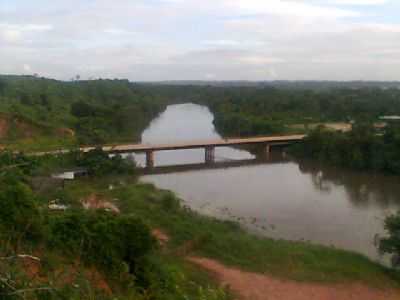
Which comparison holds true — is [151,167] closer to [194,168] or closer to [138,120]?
[194,168]

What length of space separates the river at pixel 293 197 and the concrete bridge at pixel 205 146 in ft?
2.93

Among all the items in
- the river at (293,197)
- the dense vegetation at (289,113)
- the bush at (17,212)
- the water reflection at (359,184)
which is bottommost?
the water reflection at (359,184)

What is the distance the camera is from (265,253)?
12625 millimetres

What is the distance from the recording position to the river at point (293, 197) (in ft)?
51.4

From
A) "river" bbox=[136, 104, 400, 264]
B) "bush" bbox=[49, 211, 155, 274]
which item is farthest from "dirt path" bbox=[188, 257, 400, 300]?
"river" bbox=[136, 104, 400, 264]

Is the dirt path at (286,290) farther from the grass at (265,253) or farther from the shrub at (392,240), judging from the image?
the shrub at (392,240)

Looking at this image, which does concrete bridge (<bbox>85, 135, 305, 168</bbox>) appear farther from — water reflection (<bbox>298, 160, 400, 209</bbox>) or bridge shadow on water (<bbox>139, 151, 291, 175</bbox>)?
water reflection (<bbox>298, 160, 400, 209</bbox>)

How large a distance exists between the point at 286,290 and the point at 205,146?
1877 cm

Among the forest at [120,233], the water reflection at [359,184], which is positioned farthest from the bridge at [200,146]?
the water reflection at [359,184]

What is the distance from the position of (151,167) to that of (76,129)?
1012 cm

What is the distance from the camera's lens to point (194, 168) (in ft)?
89.5

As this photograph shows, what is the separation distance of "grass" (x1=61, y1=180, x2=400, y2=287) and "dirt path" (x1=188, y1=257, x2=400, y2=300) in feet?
1.03

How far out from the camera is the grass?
464 inches

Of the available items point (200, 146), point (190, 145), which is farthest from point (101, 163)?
point (200, 146)
